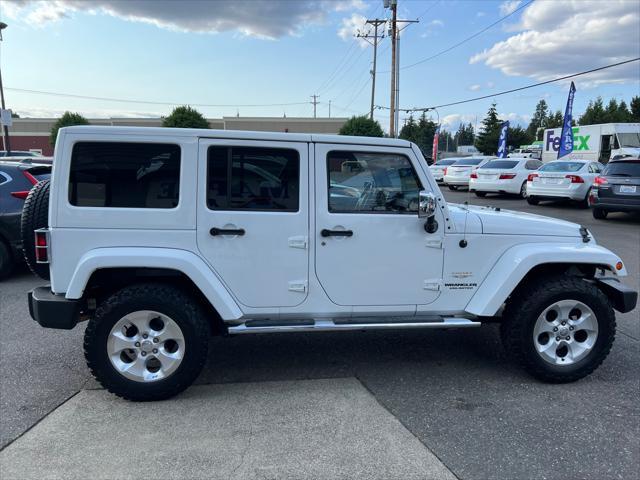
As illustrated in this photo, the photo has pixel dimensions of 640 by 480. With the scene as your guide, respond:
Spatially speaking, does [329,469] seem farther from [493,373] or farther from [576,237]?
[576,237]

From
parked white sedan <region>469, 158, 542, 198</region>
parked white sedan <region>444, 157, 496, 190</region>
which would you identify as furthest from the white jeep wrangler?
parked white sedan <region>444, 157, 496, 190</region>

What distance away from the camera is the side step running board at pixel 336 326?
11.7ft

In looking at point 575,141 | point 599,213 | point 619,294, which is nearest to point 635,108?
point 575,141

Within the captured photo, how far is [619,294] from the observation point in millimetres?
3967

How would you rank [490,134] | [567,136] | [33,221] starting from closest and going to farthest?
[33,221], [567,136], [490,134]

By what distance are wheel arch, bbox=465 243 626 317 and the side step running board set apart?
187mm

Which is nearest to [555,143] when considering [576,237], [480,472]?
[576,237]

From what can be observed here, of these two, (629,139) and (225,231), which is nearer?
(225,231)

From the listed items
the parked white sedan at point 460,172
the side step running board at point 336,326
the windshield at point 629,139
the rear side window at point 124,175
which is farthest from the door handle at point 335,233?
the windshield at point 629,139

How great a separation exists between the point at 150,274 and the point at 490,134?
84.6 m

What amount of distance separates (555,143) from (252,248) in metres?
31.8

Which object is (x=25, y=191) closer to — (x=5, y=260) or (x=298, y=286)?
(x=5, y=260)

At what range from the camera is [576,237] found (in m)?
A: 3.98

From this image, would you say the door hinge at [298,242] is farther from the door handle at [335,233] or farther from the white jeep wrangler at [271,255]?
the door handle at [335,233]
